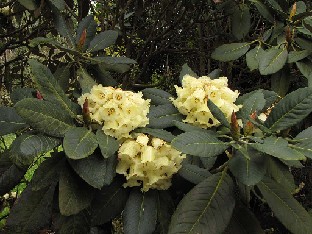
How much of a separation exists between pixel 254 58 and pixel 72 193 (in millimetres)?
1285

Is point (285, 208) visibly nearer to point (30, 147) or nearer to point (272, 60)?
point (30, 147)

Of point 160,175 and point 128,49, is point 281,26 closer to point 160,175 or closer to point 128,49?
point 128,49

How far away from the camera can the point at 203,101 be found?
154 cm

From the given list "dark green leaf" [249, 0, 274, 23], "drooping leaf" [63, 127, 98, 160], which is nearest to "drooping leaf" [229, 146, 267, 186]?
"drooping leaf" [63, 127, 98, 160]

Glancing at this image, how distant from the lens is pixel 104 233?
175cm

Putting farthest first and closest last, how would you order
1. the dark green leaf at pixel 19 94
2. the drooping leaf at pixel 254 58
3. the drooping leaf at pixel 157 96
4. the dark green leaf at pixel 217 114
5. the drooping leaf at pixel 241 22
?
the drooping leaf at pixel 241 22 → the drooping leaf at pixel 254 58 → the drooping leaf at pixel 157 96 → the dark green leaf at pixel 19 94 → the dark green leaf at pixel 217 114

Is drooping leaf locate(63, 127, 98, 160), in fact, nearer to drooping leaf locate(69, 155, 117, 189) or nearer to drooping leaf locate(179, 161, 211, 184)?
drooping leaf locate(69, 155, 117, 189)

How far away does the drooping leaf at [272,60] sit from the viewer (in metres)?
2.14

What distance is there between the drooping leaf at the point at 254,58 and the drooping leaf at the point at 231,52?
0.07 metres

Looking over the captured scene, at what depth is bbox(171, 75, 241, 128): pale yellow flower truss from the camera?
1.54 metres

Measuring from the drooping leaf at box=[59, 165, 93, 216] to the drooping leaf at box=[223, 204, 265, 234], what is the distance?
43cm

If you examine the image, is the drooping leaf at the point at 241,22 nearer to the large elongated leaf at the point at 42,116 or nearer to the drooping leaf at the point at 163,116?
the drooping leaf at the point at 163,116

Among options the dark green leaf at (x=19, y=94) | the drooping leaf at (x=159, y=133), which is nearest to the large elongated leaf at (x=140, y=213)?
the drooping leaf at (x=159, y=133)

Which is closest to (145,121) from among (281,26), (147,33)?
(281,26)
